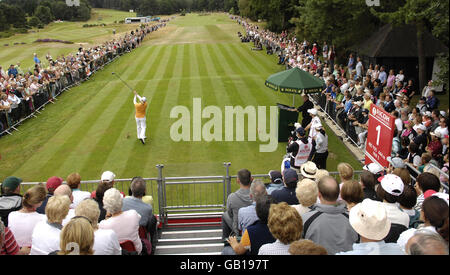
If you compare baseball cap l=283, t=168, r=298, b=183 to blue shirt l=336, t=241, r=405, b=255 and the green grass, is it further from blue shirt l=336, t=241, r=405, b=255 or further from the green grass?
the green grass

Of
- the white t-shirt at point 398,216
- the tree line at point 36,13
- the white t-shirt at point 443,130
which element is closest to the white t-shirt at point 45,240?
the white t-shirt at point 398,216

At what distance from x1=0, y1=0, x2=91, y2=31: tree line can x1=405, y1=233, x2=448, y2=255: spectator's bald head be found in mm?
82144

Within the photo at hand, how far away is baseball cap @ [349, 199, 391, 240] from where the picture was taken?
420 centimetres

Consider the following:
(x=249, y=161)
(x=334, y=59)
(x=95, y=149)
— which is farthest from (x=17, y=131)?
(x=334, y=59)

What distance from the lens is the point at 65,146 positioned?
14641 mm

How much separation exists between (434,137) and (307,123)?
457cm

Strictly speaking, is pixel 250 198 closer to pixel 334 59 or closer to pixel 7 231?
pixel 7 231

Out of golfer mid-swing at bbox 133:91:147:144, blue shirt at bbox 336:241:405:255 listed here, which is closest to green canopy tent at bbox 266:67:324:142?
golfer mid-swing at bbox 133:91:147:144

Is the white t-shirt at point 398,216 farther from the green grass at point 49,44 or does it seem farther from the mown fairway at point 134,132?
the green grass at point 49,44

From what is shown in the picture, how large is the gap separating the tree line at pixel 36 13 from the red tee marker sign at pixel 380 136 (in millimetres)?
78257

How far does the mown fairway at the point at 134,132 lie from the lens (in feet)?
41.5

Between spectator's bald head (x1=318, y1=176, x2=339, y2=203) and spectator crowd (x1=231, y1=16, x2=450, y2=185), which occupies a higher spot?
spectator's bald head (x1=318, y1=176, x2=339, y2=203)
